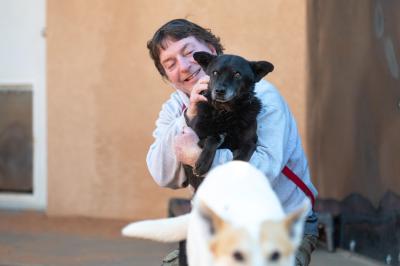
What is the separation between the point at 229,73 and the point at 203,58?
17 cm

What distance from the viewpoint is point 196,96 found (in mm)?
3887

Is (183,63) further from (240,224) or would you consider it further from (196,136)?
(240,224)

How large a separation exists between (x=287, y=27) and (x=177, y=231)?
428 centimetres

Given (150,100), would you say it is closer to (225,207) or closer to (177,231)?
(177,231)

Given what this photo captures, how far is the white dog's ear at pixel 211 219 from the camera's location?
2.73 meters

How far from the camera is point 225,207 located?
2893 millimetres

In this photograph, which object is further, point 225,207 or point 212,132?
point 212,132

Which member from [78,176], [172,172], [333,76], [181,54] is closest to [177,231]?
[172,172]

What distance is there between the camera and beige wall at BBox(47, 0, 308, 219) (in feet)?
25.9

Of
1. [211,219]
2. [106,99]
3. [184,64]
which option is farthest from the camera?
[106,99]

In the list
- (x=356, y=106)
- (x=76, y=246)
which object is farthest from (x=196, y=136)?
(x=76, y=246)

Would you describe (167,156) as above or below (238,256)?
above

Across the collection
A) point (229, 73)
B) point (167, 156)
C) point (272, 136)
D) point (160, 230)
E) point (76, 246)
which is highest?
point (229, 73)

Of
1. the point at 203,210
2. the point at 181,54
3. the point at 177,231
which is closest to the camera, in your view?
the point at 203,210
